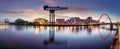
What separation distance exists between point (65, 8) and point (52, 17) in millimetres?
5168

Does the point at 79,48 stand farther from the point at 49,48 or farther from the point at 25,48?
the point at 25,48

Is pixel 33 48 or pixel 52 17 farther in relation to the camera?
pixel 52 17

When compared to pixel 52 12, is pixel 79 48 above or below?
below

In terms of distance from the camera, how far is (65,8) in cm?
6875

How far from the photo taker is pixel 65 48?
680 inches

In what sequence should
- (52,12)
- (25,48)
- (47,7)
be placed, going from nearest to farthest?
(25,48) < (47,7) < (52,12)

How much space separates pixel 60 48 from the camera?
17.2m

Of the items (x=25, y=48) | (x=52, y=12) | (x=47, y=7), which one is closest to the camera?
(x=25, y=48)

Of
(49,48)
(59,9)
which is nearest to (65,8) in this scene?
(59,9)

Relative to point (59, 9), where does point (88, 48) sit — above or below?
below

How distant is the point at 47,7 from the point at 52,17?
29.3 ft

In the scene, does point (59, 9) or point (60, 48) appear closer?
point (60, 48)

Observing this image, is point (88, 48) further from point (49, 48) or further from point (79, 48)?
point (49, 48)

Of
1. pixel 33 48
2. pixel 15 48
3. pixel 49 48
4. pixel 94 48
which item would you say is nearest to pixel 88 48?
pixel 94 48
